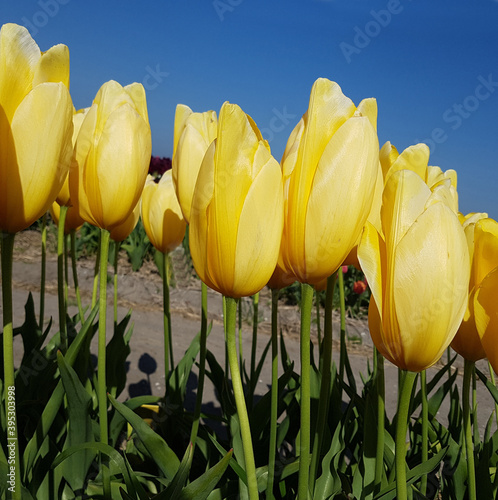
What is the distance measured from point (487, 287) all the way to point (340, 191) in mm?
273

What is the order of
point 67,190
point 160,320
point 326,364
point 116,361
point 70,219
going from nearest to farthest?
point 326,364
point 67,190
point 70,219
point 116,361
point 160,320

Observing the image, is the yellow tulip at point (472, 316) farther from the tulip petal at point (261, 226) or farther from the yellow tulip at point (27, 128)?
the yellow tulip at point (27, 128)

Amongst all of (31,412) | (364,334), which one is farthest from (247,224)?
(364,334)

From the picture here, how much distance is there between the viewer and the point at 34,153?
711mm

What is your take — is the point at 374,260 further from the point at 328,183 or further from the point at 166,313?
the point at 166,313

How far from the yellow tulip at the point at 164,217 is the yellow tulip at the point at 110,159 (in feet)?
1.47

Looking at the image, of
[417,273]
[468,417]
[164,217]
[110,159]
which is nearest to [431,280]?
[417,273]

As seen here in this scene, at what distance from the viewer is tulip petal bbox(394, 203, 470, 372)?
2.07ft

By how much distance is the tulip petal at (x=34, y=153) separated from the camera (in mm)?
706

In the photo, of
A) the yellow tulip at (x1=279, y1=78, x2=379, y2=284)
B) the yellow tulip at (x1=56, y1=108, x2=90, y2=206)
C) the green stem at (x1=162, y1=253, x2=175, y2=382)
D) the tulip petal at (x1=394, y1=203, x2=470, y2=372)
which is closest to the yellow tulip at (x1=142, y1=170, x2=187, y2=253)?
the green stem at (x1=162, y1=253, x2=175, y2=382)

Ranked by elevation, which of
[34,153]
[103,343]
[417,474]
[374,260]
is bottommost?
[417,474]

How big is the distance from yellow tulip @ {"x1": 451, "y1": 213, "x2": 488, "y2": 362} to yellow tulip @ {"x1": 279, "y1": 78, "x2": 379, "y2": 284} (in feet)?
0.73

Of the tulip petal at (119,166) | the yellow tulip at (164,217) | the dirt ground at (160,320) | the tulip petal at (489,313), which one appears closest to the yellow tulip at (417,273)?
the tulip petal at (489,313)

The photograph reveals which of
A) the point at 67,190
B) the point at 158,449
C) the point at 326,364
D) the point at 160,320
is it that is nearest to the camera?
the point at 326,364
